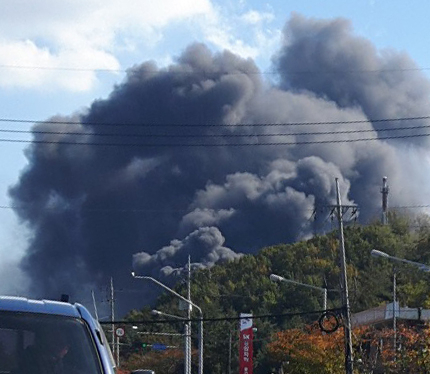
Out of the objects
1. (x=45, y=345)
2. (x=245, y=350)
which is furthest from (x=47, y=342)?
(x=245, y=350)

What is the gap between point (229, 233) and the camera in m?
130

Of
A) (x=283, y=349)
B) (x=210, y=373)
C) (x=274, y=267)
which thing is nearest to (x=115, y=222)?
(x=274, y=267)

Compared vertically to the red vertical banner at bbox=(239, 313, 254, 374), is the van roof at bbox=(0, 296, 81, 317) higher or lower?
lower

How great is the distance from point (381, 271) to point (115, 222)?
7141 cm

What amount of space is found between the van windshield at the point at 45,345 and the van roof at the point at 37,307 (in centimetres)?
3

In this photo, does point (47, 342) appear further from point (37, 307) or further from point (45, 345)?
point (37, 307)

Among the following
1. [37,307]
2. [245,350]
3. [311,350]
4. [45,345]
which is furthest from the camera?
[245,350]

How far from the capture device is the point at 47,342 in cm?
653

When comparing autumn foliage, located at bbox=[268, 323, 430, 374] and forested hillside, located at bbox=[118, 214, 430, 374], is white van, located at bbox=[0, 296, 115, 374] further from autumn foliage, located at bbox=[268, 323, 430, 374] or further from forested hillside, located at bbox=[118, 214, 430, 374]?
forested hillside, located at bbox=[118, 214, 430, 374]

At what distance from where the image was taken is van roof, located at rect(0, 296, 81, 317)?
6.57m

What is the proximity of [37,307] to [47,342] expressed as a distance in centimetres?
24

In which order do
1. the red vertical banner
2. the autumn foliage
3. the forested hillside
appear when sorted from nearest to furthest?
1. the autumn foliage
2. the red vertical banner
3. the forested hillside

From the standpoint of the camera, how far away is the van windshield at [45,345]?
6438 millimetres

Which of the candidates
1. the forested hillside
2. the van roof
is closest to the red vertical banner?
the forested hillside
